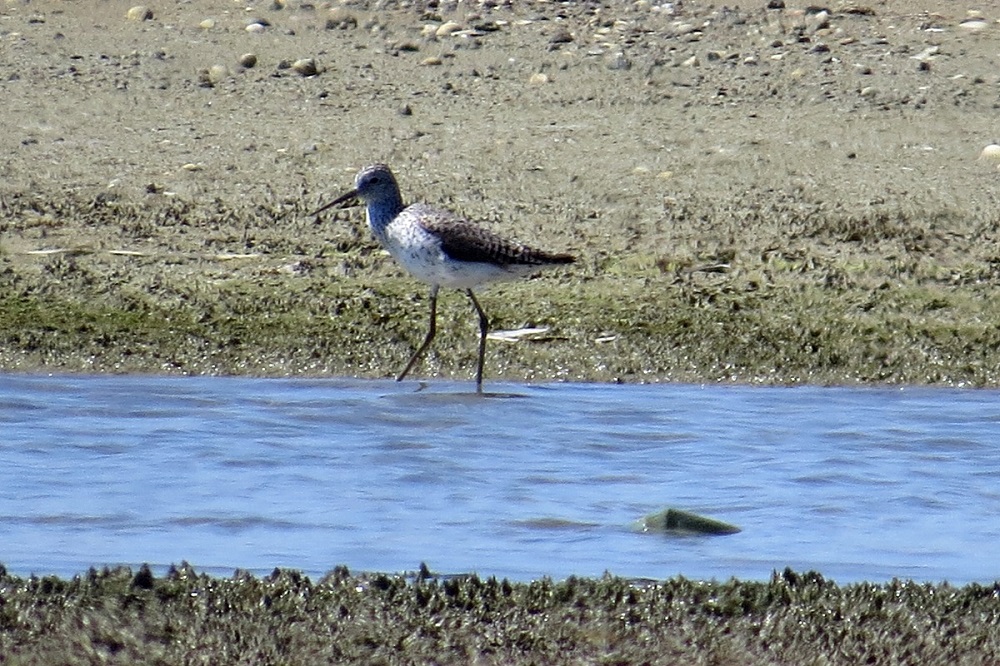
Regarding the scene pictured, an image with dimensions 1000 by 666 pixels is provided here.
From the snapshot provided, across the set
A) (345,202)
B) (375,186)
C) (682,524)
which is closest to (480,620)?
(682,524)

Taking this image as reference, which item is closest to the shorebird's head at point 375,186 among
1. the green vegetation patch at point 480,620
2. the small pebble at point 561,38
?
the small pebble at point 561,38

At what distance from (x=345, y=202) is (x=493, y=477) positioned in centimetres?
287

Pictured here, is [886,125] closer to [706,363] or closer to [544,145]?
[544,145]

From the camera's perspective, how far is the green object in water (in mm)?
6109

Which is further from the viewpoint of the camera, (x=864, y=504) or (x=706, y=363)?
(x=706, y=363)

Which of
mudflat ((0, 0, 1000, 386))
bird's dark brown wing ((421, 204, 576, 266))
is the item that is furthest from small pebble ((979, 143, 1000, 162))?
bird's dark brown wing ((421, 204, 576, 266))

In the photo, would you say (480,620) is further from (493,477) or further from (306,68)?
(306,68)

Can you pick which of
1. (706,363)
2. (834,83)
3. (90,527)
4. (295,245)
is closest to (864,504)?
(706,363)

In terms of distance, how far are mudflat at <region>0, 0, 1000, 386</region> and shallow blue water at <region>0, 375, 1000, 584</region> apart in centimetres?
37

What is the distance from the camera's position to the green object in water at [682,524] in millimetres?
6109

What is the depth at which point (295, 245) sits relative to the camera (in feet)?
31.3

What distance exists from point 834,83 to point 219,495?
6190 mm

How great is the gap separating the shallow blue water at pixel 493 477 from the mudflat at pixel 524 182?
1.21 ft

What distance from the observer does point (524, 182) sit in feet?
34.1
